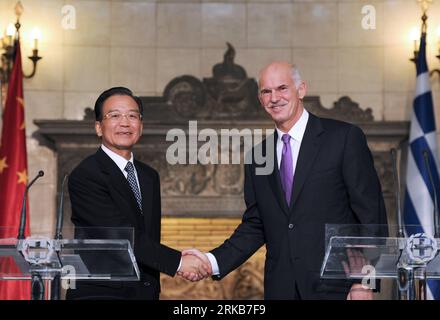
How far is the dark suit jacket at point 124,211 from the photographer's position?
14.0ft

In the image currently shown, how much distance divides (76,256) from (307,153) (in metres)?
1.18

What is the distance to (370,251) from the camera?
3.58 m

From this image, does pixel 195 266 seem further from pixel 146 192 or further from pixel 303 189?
pixel 303 189

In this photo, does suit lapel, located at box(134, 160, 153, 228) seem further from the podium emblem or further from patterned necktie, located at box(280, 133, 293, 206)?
the podium emblem

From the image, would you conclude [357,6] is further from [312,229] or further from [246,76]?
[312,229]

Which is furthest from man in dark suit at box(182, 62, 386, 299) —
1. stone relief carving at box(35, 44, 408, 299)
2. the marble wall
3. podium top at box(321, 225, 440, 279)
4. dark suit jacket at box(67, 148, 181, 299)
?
the marble wall

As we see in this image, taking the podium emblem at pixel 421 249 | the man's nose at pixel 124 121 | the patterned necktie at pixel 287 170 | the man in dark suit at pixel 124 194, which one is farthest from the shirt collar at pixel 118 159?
the podium emblem at pixel 421 249

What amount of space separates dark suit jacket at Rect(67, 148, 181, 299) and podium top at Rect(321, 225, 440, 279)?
3.15 feet

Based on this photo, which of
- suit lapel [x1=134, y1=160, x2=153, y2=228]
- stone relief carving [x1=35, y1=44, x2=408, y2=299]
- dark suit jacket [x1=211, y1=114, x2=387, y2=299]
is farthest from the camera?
stone relief carving [x1=35, y1=44, x2=408, y2=299]

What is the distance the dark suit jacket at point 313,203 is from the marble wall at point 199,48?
417cm

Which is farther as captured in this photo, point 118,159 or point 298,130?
point 118,159

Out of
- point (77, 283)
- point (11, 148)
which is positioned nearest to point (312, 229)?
point (77, 283)

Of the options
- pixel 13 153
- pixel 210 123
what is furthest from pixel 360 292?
pixel 13 153

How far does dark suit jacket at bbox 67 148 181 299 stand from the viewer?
14.0 ft
